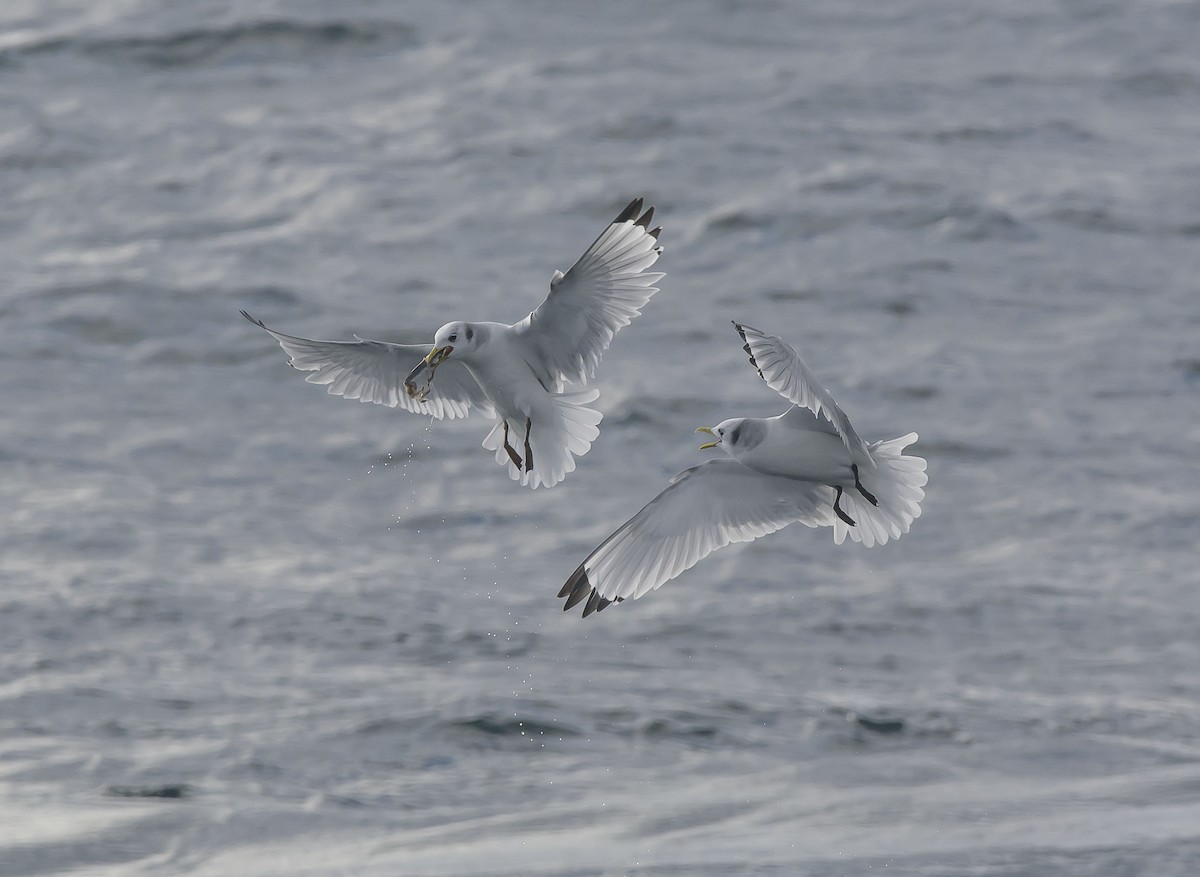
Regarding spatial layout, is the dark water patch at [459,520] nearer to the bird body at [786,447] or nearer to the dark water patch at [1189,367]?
the dark water patch at [1189,367]

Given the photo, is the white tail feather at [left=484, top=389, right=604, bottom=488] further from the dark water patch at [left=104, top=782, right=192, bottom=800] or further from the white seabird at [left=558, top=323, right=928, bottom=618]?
the dark water patch at [left=104, top=782, right=192, bottom=800]

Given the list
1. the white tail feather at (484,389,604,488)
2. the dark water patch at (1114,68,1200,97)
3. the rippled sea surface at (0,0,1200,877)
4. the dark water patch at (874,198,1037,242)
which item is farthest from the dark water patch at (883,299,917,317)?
the white tail feather at (484,389,604,488)

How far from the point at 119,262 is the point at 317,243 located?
1.64 metres

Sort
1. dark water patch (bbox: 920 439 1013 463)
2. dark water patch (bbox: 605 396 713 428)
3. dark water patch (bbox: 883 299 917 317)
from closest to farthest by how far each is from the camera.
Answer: dark water patch (bbox: 920 439 1013 463) → dark water patch (bbox: 605 396 713 428) → dark water patch (bbox: 883 299 917 317)

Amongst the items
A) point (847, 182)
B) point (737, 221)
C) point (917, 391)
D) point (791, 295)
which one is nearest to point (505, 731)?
point (917, 391)

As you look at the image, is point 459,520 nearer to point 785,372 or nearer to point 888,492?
point 888,492

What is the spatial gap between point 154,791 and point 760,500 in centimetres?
336

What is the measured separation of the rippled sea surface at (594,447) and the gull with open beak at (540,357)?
73.6 inches

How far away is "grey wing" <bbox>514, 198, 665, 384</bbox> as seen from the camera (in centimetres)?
661

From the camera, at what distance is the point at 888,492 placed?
6.96 meters

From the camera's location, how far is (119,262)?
15.4 metres

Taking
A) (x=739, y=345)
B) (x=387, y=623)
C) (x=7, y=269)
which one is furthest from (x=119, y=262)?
(x=387, y=623)

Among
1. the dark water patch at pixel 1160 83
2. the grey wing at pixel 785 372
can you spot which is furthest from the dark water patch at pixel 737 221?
the grey wing at pixel 785 372

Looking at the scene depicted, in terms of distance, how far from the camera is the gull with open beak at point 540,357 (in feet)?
21.8
